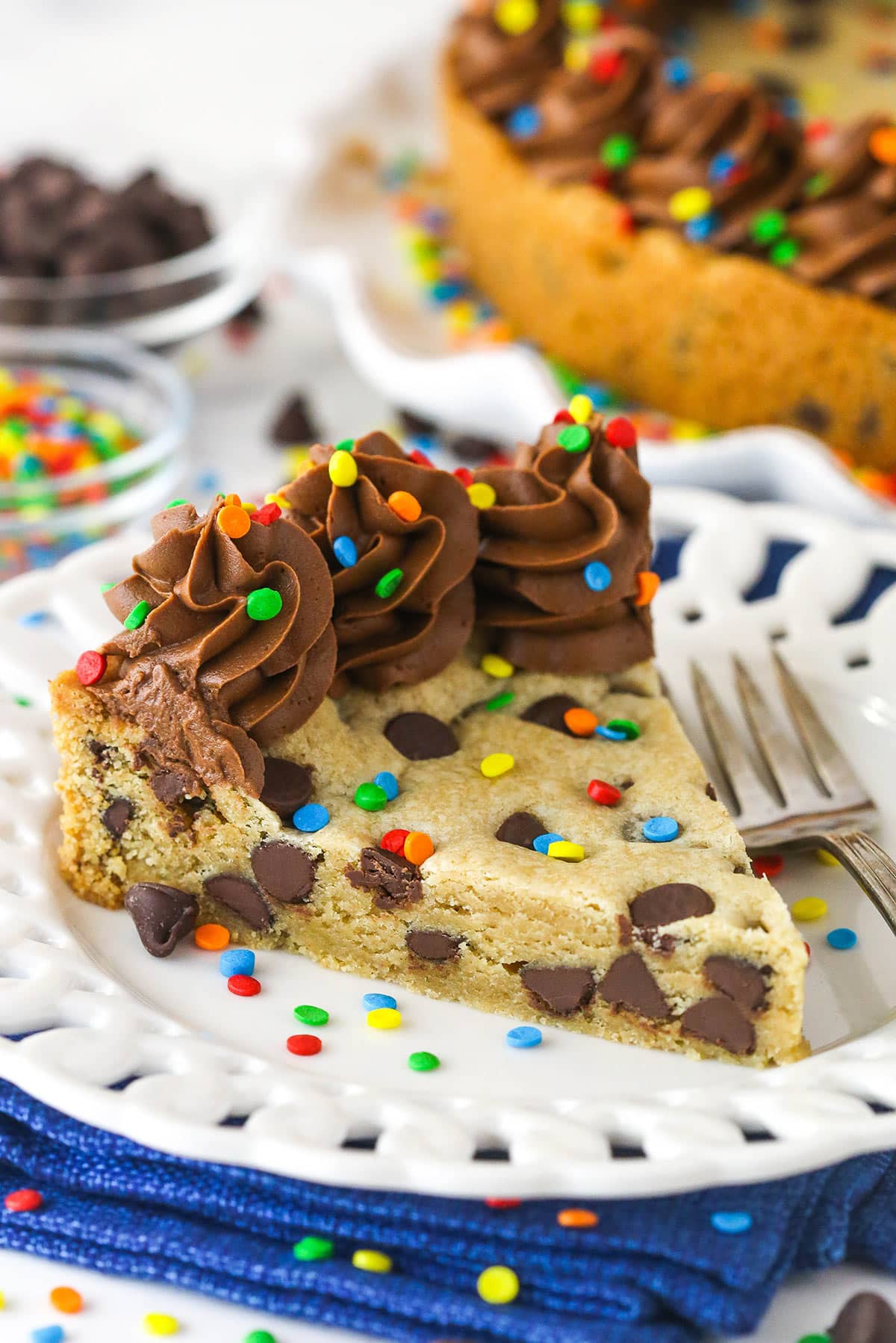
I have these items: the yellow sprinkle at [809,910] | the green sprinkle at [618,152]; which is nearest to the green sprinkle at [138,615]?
the yellow sprinkle at [809,910]

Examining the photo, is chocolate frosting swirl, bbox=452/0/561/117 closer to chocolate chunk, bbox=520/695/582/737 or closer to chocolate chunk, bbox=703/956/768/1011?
chocolate chunk, bbox=520/695/582/737

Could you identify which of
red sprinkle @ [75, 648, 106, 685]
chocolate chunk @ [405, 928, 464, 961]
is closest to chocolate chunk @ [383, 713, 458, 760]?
chocolate chunk @ [405, 928, 464, 961]

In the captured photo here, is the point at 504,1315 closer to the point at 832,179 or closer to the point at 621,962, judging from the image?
the point at 621,962

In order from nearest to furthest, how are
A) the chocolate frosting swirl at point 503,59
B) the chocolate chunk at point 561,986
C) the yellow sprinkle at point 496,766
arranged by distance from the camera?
1. the chocolate chunk at point 561,986
2. the yellow sprinkle at point 496,766
3. the chocolate frosting swirl at point 503,59

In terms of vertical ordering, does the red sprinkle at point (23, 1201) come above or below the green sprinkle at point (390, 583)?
below

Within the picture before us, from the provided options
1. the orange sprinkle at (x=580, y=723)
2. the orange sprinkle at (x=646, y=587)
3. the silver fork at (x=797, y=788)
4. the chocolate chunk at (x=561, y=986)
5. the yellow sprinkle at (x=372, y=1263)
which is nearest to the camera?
the yellow sprinkle at (x=372, y=1263)

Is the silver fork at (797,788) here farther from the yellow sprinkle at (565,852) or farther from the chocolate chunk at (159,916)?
the chocolate chunk at (159,916)

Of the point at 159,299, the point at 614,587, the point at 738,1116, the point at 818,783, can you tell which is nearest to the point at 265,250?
the point at 159,299

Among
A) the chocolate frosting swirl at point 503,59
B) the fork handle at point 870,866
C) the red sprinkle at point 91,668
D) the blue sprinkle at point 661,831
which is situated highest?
the chocolate frosting swirl at point 503,59
